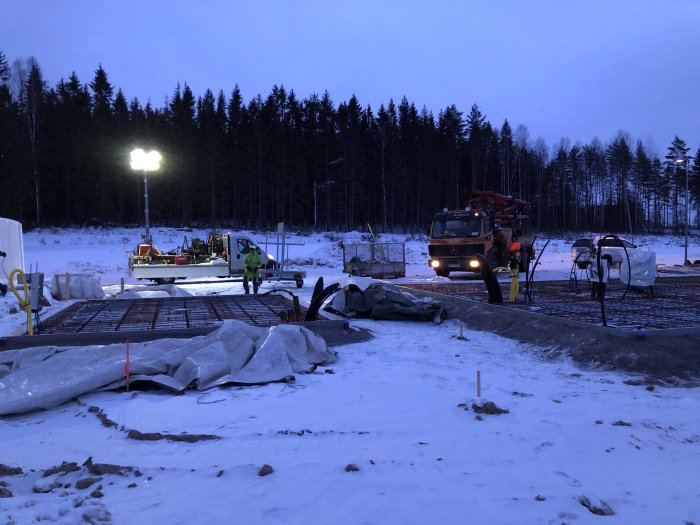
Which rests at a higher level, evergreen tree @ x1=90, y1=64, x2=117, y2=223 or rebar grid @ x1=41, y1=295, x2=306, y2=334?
evergreen tree @ x1=90, y1=64, x2=117, y2=223

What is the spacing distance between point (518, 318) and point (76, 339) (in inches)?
306

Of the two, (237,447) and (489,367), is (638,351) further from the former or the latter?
(237,447)

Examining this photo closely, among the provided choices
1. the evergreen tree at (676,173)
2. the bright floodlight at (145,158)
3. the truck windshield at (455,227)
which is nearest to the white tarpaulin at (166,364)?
the truck windshield at (455,227)

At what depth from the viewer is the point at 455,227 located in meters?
21.4

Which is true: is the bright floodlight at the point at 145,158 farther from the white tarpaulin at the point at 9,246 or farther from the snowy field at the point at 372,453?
the snowy field at the point at 372,453

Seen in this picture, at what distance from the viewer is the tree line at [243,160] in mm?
51000

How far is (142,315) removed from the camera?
11625 mm

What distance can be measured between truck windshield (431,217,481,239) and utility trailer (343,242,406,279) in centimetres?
400

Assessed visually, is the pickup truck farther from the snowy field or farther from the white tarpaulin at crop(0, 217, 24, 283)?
the snowy field

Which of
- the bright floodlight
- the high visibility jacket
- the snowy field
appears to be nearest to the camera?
the snowy field

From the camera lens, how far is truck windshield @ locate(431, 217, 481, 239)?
2110 centimetres

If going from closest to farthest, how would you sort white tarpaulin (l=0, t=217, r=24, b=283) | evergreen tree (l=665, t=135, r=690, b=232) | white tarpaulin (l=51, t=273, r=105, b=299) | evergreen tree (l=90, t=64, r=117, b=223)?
white tarpaulin (l=51, t=273, r=105, b=299), white tarpaulin (l=0, t=217, r=24, b=283), evergreen tree (l=90, t=64, r=117, b=223), evergreen tree (l=665, t=135, r=690, b=232)

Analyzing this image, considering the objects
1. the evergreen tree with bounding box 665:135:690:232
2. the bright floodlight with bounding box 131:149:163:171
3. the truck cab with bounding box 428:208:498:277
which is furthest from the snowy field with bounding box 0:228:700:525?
the evergreen tree with bounding box 665:135:690:232

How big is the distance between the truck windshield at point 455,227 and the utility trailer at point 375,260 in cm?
400
